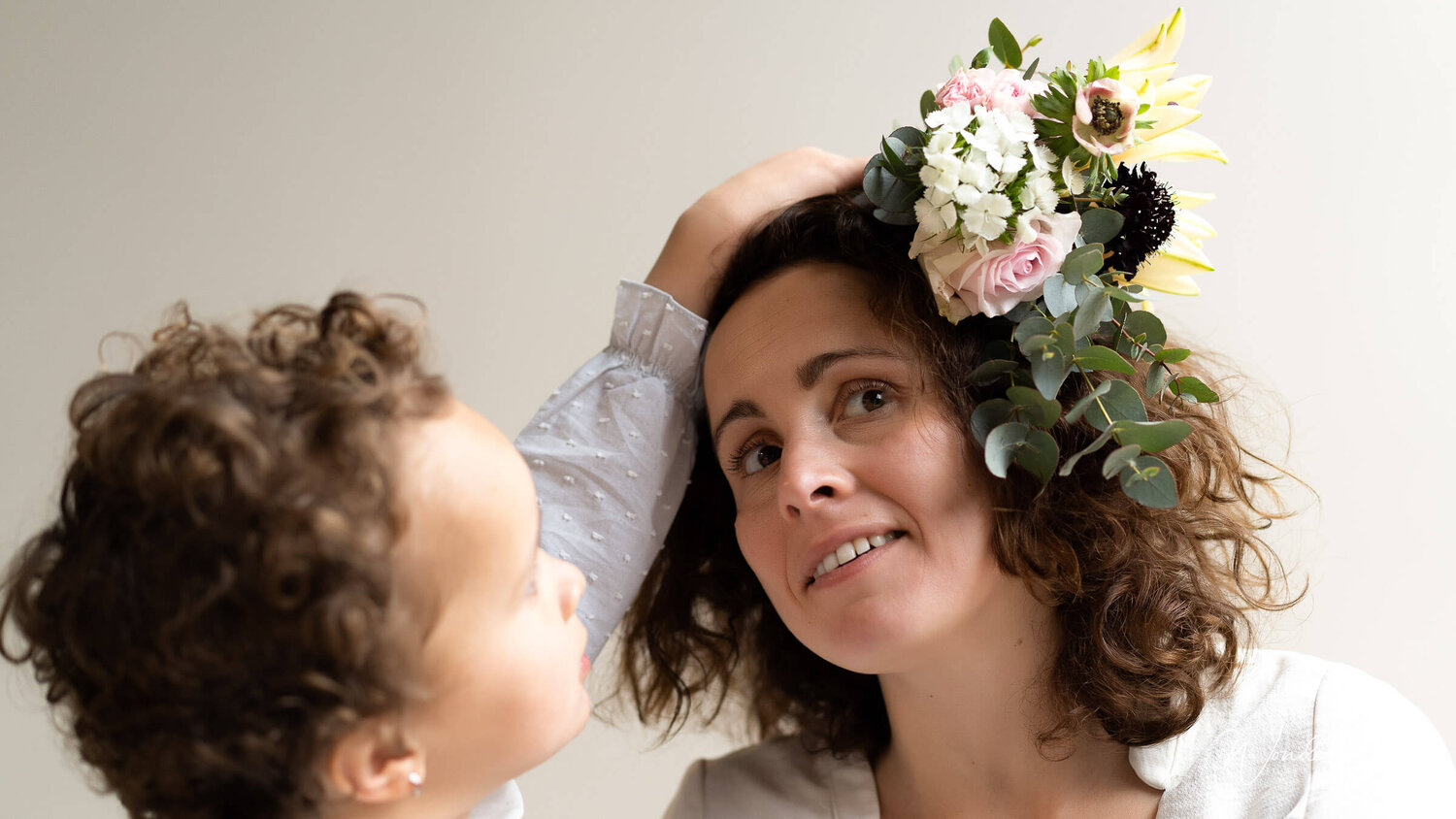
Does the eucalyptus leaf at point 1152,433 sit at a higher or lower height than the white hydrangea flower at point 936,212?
lower

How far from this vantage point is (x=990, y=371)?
1.51 m

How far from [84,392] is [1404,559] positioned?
2195 mm

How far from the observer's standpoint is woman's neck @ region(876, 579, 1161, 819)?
5.36 ft

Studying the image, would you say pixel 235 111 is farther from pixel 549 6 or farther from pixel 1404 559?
pixel 1404 559

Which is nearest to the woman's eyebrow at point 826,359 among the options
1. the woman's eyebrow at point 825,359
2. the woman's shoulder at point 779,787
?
the woman's eyebrow at point 825,359

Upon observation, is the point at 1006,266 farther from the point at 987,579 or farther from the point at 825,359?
the point at 987,579

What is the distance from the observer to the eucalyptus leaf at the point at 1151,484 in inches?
55.9

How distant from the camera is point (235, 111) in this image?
229cm

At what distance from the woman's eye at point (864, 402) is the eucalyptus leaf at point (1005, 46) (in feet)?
1.59

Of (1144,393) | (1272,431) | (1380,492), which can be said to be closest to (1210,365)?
(1272,431)

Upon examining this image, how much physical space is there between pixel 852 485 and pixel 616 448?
460 mm

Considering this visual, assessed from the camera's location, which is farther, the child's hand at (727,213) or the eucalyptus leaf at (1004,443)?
the child's hand at (727,213)

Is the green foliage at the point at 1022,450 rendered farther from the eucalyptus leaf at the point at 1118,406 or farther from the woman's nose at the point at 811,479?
the woman's nose at the point at 811,479

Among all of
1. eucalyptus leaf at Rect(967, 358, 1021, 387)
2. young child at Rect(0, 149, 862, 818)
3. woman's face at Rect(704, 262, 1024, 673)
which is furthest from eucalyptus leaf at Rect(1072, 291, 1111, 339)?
young child at Rect(0, 149, 862, 818)
